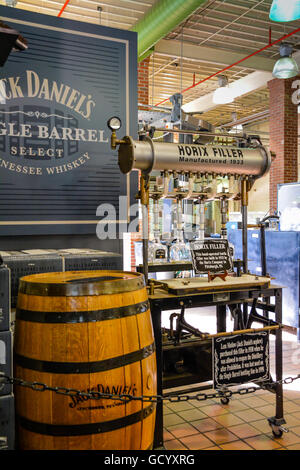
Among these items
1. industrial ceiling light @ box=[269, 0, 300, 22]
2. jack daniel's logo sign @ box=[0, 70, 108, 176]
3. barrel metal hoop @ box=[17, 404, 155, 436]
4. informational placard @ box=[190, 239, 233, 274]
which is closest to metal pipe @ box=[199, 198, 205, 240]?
informational placard @ box=[190, 239, 233, 274]

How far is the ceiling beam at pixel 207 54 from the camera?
7598 millimetres

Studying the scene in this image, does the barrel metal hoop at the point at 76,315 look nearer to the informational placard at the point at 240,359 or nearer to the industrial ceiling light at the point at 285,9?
the informational placard at the point at 240,359

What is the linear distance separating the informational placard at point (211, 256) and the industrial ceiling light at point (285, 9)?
195 cm

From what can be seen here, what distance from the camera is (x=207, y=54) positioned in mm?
7867

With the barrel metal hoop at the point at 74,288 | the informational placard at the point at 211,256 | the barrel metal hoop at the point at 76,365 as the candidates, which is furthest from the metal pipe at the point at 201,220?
the barrel metal hoop at the point at 76,365

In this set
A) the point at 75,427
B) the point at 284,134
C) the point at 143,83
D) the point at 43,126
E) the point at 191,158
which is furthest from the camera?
the point at 284,134

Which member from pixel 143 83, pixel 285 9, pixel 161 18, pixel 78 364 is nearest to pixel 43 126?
pixel 78 364

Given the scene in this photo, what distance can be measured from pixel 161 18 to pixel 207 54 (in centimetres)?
236

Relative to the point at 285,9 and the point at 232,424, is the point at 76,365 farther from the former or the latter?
the point at 285,9

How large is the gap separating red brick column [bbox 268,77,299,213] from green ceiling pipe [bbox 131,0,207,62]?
3250mm

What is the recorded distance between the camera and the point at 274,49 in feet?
26.3

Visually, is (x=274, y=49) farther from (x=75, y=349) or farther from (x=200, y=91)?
Result: (x=75, y=349)
